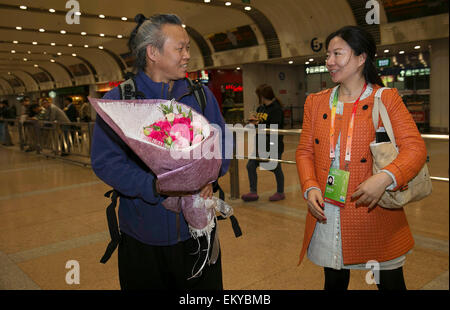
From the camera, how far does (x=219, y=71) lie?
1939cm

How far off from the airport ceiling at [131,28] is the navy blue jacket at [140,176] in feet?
4.99

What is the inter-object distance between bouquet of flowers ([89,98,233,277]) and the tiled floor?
149 centimetres

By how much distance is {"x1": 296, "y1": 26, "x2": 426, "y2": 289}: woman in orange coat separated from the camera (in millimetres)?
1542

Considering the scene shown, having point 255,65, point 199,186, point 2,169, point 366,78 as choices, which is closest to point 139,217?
point 199,186

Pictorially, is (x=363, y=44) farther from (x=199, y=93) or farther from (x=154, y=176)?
(x=154, y=176)

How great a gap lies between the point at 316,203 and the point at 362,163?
0.26 metres

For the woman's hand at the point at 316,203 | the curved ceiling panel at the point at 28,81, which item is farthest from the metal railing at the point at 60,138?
the curved ceiling panel at the point at 28,81

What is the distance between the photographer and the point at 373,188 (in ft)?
4.60

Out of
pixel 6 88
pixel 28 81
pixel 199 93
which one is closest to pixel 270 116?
Result: pixel 199 93

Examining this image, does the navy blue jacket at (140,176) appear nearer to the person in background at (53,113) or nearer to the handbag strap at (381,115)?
the handbag strap at (381,115)

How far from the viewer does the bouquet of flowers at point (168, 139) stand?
1.16 meters

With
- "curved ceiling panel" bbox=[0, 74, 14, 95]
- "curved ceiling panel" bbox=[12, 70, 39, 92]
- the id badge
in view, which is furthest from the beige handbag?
"curved ceiling panel" bbox=[0, 74, 14, 95]
